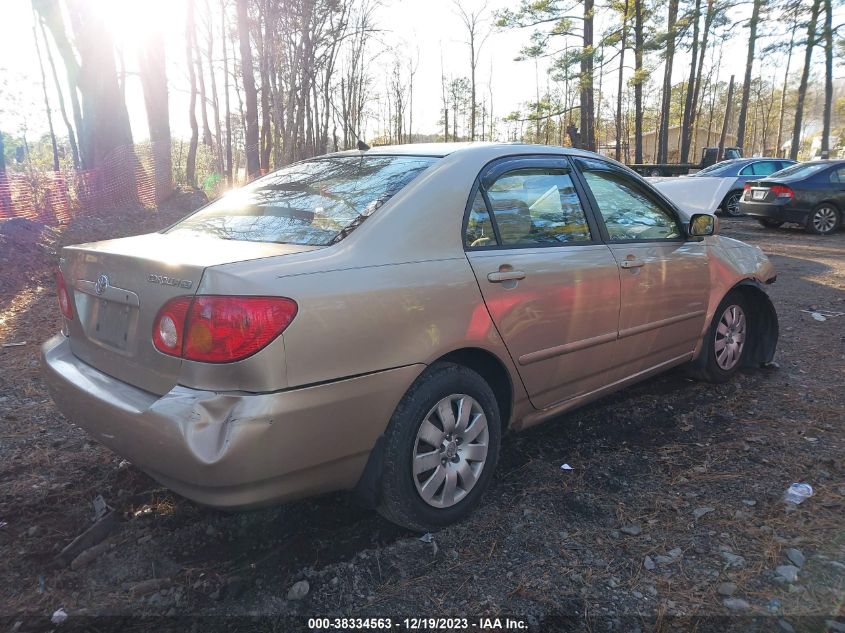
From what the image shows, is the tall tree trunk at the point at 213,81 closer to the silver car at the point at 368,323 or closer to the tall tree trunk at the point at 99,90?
the tall tree trunk at the point at 99,90

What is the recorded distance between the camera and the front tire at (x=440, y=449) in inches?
91.3

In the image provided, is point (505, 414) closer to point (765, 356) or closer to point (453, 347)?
point (453, 347)

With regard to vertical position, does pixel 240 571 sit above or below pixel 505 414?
below

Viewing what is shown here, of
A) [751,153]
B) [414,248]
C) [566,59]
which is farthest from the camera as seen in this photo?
[751,153]

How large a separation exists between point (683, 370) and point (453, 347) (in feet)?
8.51

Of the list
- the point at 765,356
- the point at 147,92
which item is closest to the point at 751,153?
the point at 147,92

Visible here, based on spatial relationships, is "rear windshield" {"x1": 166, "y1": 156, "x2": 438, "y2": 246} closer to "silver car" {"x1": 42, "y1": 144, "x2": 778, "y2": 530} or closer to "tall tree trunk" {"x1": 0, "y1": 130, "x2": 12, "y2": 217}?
"silver car" {"x1": 42, "y1": 144, "x2": 778, "y2": 530}

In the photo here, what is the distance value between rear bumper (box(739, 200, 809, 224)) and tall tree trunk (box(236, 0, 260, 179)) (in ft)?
40.5

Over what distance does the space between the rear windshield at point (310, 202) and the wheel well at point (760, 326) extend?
292 cm

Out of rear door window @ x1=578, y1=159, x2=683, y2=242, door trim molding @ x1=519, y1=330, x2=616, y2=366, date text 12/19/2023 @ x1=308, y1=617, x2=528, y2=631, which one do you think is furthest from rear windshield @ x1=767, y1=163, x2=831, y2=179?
date text 12/19/2023 @ x1=308, y1=617, x2=528, y2=631

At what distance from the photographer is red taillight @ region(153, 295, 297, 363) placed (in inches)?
76.0

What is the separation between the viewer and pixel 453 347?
7.96 feet

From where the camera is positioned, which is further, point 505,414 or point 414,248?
point 505,414

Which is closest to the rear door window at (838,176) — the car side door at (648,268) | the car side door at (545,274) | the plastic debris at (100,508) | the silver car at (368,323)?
the car side door at (648,268)
